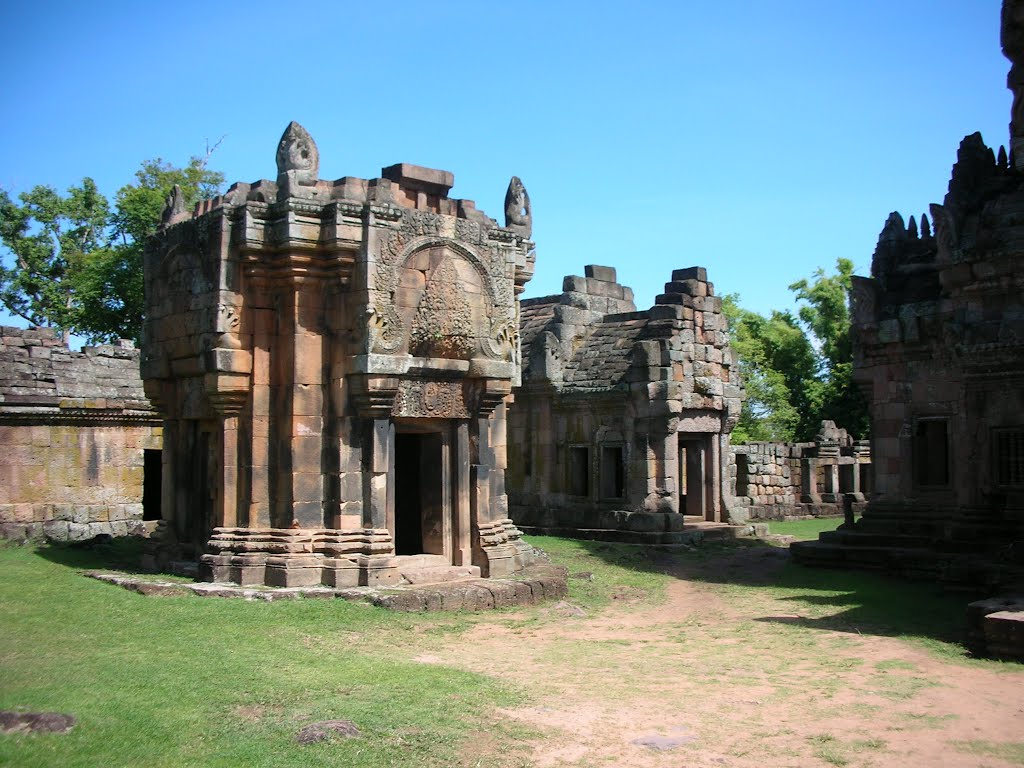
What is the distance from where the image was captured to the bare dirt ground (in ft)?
23.0

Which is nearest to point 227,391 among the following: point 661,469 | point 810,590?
point 810,590

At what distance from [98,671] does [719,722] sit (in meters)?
4.68

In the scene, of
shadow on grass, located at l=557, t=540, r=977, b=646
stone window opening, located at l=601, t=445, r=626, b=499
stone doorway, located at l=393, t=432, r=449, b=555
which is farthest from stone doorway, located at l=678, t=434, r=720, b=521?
stone doorway, located at l=393, t=432, r=449, b=555

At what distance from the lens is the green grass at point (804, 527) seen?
22750mm

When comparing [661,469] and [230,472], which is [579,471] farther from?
[230,472]

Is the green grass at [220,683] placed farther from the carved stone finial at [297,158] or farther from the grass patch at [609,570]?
the carved stone finial at [297,158]

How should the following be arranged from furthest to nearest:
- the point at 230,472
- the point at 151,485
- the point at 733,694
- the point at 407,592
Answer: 1. the point at 151,485
2. the point at 230,472
3. the point at 407,592
4. the point at 733,694

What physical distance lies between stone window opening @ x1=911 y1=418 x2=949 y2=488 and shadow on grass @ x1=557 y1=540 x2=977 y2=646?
2.12 m

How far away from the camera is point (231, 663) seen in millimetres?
8492

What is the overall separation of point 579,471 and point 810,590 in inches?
294

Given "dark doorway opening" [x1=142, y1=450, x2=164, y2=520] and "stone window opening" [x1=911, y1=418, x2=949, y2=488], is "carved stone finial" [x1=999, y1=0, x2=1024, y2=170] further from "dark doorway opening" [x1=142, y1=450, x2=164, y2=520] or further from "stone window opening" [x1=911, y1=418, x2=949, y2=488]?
"dark doorway opening" [x1=142, y1=450, x2=164, y2=520]

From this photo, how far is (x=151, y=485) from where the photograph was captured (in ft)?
70.6

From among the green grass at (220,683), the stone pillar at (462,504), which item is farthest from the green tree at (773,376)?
the green grass at (220,683)

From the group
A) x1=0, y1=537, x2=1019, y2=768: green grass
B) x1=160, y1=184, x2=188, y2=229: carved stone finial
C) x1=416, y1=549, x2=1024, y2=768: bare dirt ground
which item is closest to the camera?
x1=0, y1=537, x2=1019, y2=768: green grass
